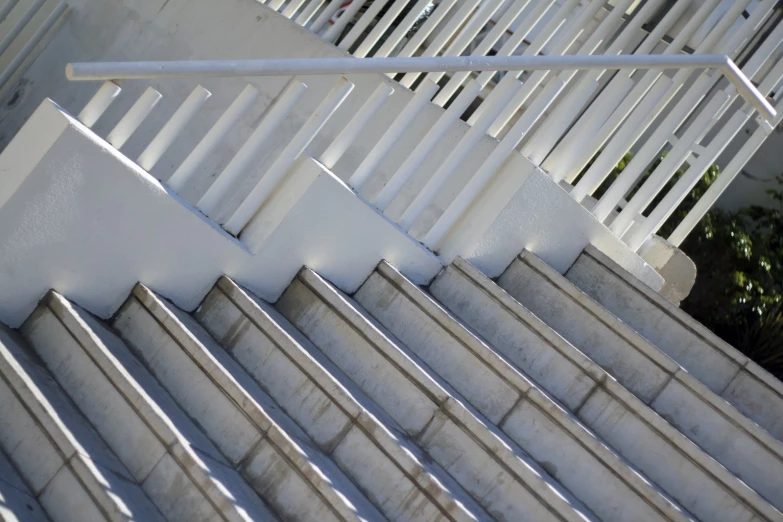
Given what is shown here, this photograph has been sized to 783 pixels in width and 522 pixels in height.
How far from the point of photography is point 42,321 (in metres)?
3.58

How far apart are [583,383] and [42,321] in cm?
205

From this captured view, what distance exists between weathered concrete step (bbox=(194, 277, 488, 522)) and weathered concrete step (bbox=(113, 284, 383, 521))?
0.20 ft

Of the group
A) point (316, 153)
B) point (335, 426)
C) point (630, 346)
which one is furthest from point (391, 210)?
point (335, 426)

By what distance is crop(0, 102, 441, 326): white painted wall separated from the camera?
3484 mm

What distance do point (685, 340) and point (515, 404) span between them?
1.02 meters

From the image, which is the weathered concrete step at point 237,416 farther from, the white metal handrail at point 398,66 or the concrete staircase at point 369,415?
the white metal handrail at point 398,66

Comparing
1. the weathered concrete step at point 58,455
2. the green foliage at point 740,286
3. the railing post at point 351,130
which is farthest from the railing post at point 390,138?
the green foliage at point 740,286

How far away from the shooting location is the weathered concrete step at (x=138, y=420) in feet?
9.65

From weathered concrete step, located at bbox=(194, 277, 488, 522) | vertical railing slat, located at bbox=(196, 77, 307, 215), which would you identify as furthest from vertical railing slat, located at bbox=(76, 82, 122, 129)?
weathered concrete step, located at bbox=(194, 277, 488, 522)

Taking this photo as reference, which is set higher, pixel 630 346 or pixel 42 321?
pixel 630 346

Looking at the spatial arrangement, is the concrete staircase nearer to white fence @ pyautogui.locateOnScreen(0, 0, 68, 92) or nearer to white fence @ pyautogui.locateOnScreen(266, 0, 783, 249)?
white fence @ pyautogui.locateOnScreen(266, 0, 783, 249)

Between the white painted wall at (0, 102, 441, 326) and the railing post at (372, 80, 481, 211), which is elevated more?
the railing post at (372, 80, 481, 211)

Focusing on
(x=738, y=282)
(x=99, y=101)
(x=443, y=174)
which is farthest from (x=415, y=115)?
(x=738, y=282)

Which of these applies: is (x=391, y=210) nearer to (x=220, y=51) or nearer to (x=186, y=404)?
(x=220, y=51)
